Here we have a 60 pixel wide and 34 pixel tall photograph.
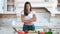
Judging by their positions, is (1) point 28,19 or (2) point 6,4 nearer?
(1) point 28,19

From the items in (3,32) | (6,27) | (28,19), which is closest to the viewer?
(28,19)

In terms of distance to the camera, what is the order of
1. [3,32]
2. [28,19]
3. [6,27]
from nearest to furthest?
[28,19] → [3,32] → [6,27]

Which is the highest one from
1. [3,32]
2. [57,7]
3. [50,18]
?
[57,7]

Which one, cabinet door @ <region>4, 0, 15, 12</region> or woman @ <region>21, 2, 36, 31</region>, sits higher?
cabinet door @ <region>4, 0, 15, 12</region>

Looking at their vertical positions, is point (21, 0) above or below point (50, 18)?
above

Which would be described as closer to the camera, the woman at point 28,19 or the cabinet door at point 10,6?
the woman at point 28,19

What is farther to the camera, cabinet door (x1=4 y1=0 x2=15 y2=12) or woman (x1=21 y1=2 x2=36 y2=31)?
cabinet door (x1=4 y1=0 x2=15 y2=12)

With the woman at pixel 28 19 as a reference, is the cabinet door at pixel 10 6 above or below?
above

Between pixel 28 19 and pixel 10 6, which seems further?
pixel 10 6

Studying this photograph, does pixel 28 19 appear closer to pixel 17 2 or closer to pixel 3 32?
pixel 3 32

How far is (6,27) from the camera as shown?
4809 millimetres

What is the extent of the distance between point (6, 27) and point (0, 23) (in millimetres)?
355

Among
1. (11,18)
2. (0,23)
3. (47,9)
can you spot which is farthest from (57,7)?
(0,23)

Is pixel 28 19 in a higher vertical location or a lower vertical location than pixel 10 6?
lower
